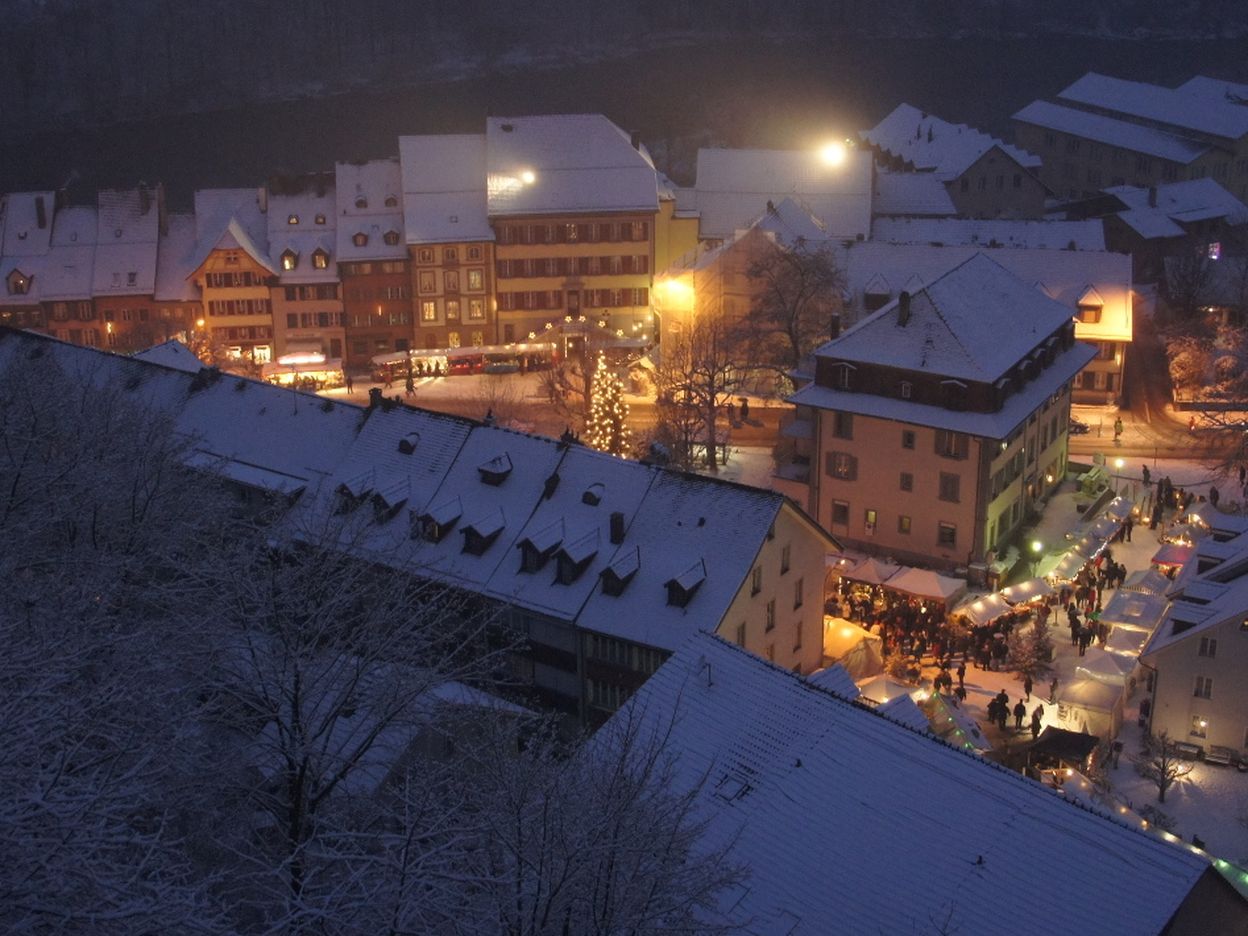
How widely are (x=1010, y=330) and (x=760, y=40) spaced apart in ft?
368

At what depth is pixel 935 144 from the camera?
296 feet

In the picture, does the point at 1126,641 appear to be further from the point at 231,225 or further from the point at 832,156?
the point at 231,225

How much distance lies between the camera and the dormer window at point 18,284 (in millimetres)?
69562

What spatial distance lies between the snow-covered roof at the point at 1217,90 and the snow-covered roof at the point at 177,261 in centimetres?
6182

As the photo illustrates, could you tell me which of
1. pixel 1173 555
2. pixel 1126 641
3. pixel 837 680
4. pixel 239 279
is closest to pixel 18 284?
pixel 239 279

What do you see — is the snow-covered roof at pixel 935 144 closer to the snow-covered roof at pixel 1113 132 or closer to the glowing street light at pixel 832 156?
the snow-covered roof at pixel 1113 132

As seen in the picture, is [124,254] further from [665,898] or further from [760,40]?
[760,40]

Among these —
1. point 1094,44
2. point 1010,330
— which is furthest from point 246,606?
point 1094,44

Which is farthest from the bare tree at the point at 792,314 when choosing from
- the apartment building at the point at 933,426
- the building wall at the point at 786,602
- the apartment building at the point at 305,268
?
the building wall at the point at 786,602

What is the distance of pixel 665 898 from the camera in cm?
1725

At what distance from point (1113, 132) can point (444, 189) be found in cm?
4317

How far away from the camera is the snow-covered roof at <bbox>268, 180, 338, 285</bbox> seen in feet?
227

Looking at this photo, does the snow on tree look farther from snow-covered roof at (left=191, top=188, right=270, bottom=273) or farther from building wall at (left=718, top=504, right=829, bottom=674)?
snow-covered roof at (left=191, top=188, right=270, bottom=273)

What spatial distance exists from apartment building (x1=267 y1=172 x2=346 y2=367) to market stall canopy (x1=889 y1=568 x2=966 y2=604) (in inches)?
1398
